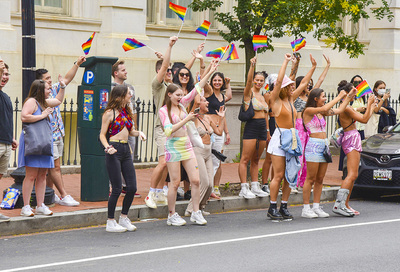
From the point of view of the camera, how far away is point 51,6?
16641 mm

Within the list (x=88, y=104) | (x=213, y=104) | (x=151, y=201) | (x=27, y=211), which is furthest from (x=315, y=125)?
(x=27, y=211)

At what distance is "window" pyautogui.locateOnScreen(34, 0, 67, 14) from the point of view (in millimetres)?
16391

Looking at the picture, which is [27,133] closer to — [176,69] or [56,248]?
[56,248]

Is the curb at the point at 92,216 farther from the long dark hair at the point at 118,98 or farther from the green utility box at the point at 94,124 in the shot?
the long dark hair at the point at 118,98

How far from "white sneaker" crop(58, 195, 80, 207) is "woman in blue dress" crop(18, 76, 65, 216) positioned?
77 cm

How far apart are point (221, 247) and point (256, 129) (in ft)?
11.4

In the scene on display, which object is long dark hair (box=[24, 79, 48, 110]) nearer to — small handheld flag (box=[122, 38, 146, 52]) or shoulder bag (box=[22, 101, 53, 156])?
shoulder bag (box=[22, 101, 53, 156])

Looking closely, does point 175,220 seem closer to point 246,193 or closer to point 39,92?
point 246,193

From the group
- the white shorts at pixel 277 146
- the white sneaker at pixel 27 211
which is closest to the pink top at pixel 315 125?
the white shorts at pixel 277 146

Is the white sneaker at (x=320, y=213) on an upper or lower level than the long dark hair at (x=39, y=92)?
lower

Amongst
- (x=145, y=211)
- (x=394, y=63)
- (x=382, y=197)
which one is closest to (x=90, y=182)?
(x=145, y=211)

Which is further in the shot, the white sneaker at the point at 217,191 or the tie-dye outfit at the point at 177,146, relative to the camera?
the white sneaker at the point at 217,191

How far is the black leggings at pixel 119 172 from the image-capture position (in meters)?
9.41

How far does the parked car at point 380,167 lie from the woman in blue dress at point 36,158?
5314 mm
